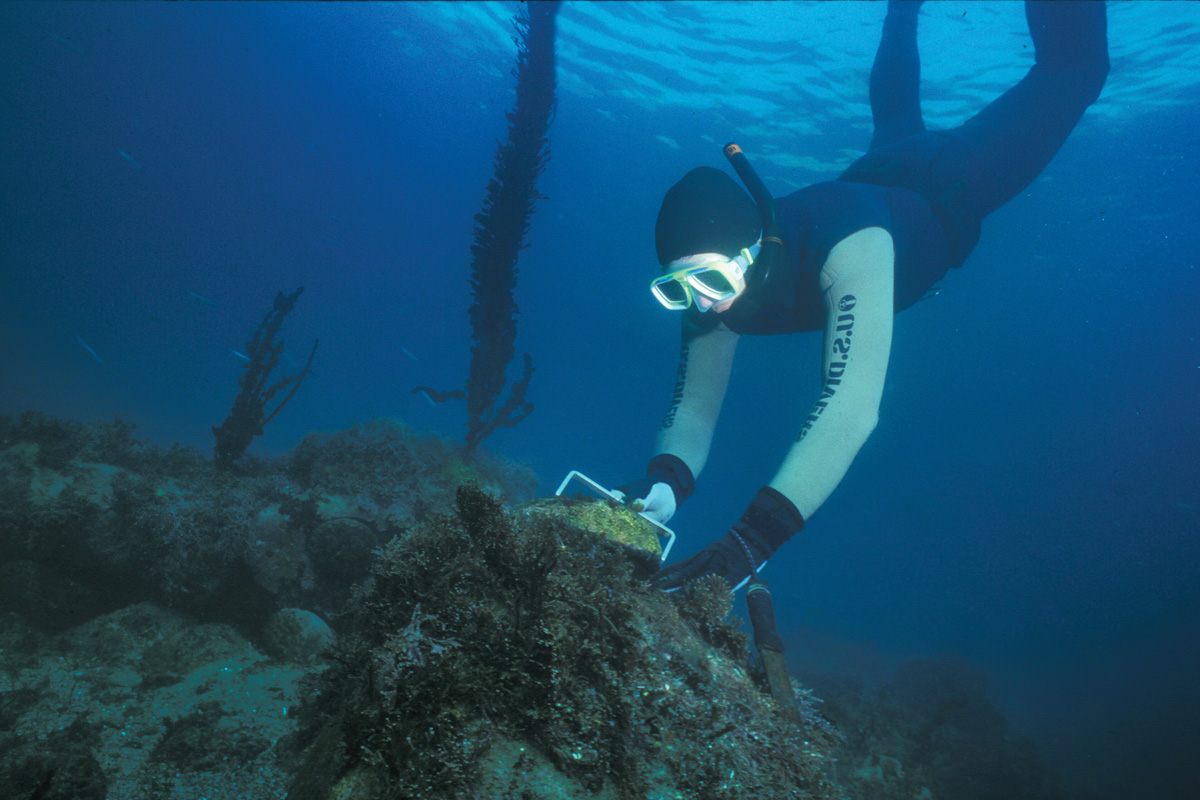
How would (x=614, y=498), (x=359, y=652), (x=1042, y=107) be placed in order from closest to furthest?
(x=359, y=652) → (x=614, y=498) → (x=1042, y=107)

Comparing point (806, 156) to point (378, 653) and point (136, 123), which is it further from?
point (136, 123)

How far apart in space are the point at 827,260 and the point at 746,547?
81.3 inches

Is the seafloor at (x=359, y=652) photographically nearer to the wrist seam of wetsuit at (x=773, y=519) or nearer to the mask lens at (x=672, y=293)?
the wrist seam of wetsuit at (x=773, y=519)

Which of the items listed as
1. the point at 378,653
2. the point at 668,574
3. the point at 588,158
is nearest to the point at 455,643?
the point at 378,653

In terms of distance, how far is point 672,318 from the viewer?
74.6m

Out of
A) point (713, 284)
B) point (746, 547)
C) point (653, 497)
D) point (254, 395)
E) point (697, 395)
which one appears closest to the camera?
point (746, 547)

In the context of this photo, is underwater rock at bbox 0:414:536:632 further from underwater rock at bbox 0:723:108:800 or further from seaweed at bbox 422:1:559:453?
seaweed at bbox 422:1:559:453

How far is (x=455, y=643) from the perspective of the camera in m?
1.59

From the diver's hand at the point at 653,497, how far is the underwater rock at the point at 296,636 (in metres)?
3.04

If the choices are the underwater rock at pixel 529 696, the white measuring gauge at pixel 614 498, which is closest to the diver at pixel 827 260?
the white measuring gauge at pixel 614 498

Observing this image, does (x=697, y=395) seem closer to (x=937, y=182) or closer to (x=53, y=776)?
(x=937, y=182)

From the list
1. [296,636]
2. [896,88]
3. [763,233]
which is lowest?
[296,636]

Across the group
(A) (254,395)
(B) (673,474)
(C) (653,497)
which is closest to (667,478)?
(B) (673,474)

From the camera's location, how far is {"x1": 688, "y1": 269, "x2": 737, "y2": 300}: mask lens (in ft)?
11.5
